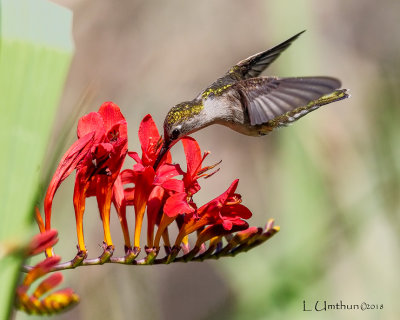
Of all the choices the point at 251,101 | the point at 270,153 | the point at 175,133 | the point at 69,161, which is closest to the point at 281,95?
the point at 251,101

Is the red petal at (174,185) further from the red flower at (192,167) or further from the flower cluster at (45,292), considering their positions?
the flower cluster at (45,292)

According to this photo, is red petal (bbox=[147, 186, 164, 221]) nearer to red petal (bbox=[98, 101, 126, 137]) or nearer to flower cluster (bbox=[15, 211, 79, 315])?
red petal (bbox=[98, 101, 126, 137])

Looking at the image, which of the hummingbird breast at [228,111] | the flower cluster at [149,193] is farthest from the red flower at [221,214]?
the hummingbird breast at [228,111]

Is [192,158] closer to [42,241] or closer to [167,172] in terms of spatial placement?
[167,172]

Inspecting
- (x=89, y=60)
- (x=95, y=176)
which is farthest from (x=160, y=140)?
(x=89, y=60)

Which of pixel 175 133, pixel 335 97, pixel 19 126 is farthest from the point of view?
pixel 335 97

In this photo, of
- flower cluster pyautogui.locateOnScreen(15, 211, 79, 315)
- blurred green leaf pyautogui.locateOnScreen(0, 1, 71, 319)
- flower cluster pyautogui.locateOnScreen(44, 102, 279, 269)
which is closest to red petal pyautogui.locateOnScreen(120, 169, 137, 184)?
flower cluster pyautogui.locateOnScreen(44, 102, 279, 269)
